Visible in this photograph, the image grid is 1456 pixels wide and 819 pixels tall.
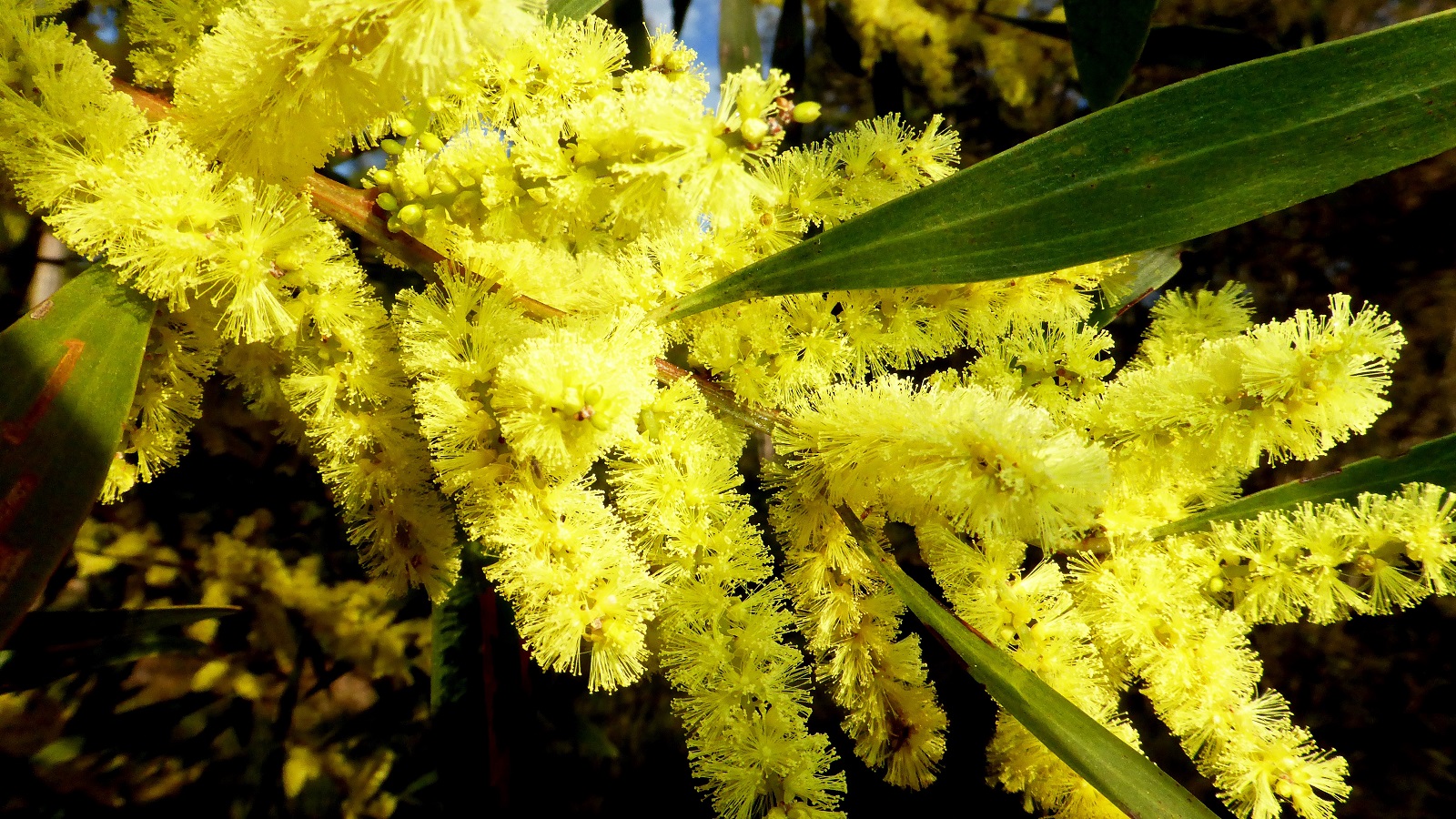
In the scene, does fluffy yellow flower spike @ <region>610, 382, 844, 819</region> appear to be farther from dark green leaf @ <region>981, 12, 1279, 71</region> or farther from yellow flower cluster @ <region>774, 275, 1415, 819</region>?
dark green leaf @ <region>981, 12, 1279, 71</region>

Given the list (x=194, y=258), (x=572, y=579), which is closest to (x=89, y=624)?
(x=194, y=258)

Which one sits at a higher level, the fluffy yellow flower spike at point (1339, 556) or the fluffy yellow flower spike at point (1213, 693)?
the fluffy yellow flower spike at point (1339, 556)

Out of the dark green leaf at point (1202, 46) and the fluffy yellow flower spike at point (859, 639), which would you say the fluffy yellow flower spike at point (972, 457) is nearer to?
the fluffy yellow flower spike at point (859, 639)

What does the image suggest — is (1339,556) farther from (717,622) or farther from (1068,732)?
(717,622)

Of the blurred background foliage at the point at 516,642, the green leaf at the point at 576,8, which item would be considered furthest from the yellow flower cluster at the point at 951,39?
the green leaf at the point at 576,8

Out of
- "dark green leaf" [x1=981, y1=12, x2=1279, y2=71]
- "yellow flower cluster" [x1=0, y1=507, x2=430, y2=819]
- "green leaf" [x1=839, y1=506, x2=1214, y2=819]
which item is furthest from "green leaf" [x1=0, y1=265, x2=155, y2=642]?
"dark green leaf" [x1=981, y1=12, x2=1279, y2=71]

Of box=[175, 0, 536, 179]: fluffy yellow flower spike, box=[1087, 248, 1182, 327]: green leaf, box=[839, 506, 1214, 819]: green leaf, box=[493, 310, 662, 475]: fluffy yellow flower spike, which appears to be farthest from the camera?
box=[1087, 248, 1182, 327]: green leaf
